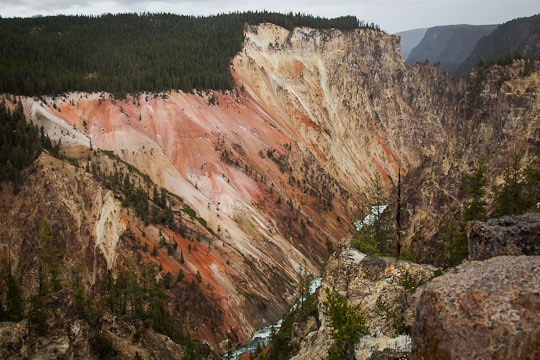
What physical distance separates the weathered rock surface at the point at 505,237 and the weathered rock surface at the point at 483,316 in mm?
5665

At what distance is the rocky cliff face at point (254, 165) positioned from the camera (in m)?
48.7

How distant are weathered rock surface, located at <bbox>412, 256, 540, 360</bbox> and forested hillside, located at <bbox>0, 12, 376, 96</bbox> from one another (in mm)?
71433

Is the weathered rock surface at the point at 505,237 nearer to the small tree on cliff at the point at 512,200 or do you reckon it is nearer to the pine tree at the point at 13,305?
the small tree on cliff at the point at 512,200

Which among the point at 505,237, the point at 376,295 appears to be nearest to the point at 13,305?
the point at 376,295

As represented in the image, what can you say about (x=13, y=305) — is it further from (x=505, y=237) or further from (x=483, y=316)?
(x=483, y=316)

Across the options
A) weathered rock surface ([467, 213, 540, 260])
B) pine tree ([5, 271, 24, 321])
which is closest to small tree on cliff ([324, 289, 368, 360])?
weathered rock surface ([467, 213, 540, 260])

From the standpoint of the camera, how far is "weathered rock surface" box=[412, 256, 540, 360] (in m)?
11.0

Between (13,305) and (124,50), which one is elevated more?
(124,50)

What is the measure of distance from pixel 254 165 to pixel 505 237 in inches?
2474

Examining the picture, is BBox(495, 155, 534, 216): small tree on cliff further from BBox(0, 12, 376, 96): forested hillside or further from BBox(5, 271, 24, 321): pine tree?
BBox(0, 12, 376, 96): forested hillside

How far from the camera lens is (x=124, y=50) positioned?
97.1 meters

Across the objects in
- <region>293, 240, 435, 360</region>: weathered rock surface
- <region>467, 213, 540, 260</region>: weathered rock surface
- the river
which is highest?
<region>467, 213, 540, 260</region>: weathered rock surface

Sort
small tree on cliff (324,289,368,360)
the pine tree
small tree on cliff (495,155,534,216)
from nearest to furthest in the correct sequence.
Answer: small tree on cliff (324,289,368,360) < the pine tree < small tree on cliff (495,155,534,216)

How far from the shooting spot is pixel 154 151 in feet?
237
